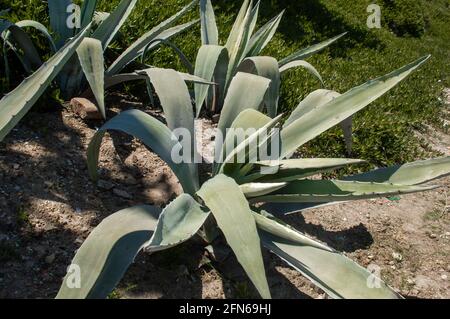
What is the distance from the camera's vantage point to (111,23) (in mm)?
3105

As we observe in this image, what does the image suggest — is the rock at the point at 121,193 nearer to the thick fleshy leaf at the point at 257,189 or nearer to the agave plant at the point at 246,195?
the agave plant at the point at 246,195

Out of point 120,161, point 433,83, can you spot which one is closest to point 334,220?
point 120,161

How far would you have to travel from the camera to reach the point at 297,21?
22.0 ft

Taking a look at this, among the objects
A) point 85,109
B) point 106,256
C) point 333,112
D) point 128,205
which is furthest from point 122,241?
point 85,109

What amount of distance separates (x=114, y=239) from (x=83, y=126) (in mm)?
1263

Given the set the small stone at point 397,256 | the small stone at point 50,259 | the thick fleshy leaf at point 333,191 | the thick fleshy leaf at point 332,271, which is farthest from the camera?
the small stone at point 397,256

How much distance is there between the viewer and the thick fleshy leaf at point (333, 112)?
226cm

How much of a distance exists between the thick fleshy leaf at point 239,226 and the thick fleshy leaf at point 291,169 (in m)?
0.23

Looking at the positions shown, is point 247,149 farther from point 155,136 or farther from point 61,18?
point 61,18

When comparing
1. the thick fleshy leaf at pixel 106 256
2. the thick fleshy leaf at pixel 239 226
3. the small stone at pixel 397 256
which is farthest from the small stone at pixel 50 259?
the small stone at pixel 397 256

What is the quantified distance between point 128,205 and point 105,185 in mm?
164

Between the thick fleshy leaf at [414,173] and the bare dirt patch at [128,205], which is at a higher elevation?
the thick fleshy leaf at [414,173]

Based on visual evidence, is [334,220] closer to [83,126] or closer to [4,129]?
[83,126]

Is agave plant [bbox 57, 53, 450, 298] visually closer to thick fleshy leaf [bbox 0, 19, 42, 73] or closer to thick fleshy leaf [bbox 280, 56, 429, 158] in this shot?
thick fleshy leaf [bbox 280, 56, 429, 158]
